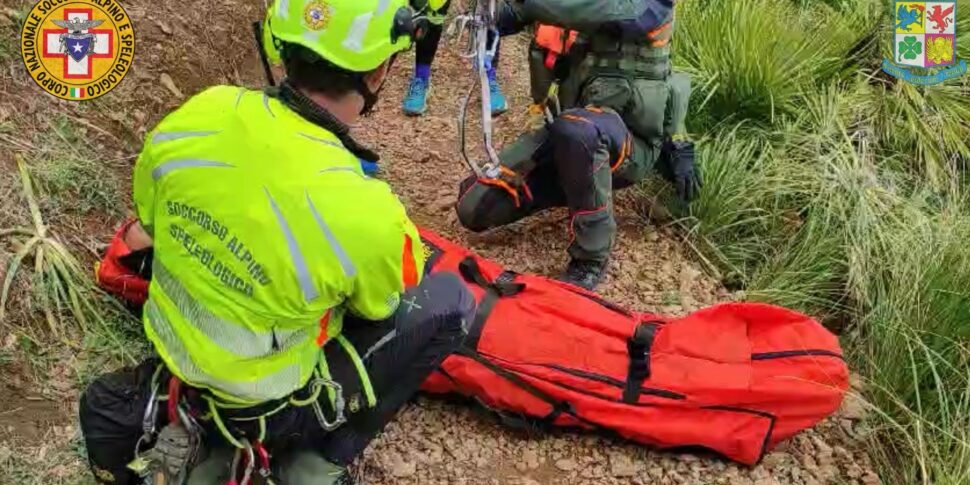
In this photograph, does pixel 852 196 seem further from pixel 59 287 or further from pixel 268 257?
pixel 59 287

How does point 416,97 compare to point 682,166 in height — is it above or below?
above

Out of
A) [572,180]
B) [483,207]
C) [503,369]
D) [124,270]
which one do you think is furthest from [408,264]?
[483,207]

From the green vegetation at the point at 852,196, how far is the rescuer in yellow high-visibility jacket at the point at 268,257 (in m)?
1.72

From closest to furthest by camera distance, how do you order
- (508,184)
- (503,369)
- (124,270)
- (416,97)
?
(124,270), (503,369), (508,184), (416,97)

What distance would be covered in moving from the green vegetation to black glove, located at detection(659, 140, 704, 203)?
4.5 inches

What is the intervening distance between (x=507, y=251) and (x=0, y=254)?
180 centimetres

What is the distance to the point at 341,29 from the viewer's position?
70.7 inches

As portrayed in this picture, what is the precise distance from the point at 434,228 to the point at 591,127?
81 cm

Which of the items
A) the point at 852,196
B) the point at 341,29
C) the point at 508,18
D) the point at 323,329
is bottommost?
the point at 852,196

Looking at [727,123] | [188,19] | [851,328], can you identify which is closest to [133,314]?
[188,19]

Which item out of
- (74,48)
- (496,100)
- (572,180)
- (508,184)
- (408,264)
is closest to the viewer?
(408,264)

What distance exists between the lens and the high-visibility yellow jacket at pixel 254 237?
1.73 m

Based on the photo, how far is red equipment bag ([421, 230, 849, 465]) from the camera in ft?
8.54

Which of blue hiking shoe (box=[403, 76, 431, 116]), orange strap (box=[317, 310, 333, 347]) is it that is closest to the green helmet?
orange strap (box=[317, 310, 333, 347])
